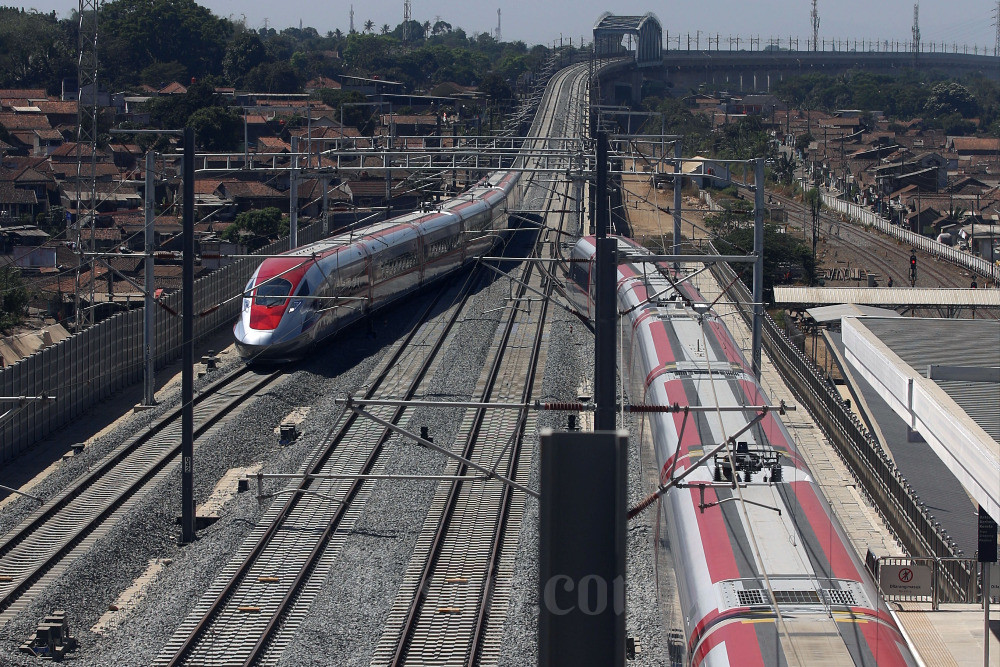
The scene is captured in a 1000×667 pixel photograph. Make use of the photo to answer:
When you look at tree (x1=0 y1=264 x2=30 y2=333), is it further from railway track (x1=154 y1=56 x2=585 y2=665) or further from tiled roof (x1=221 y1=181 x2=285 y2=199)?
tiled roof (x1=221 y1=181 x2=285 y2=199)

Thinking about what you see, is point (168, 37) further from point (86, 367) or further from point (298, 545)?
point (298, 545)

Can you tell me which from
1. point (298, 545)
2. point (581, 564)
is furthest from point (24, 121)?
point (581, 564)

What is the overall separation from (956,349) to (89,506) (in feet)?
49.1

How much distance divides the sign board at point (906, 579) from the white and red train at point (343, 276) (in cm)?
939

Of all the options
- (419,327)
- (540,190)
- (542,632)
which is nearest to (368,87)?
(540,190)

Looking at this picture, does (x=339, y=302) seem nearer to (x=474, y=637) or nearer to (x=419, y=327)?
(x=419, y=327)

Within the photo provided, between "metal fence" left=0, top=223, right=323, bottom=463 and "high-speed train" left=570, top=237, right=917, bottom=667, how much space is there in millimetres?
7099

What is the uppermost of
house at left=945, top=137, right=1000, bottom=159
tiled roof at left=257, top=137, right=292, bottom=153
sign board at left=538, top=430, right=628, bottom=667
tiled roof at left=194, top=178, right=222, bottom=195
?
house at left=945, top=137, right=1000, bottom=159

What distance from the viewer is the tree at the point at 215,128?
58.2m

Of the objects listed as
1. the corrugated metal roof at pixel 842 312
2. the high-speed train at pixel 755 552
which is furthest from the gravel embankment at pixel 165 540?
the corrugated metal roof at pixel 842 312

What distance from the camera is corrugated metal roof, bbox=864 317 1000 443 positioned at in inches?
650

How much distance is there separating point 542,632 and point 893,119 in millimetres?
117864

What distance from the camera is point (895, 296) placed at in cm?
3006

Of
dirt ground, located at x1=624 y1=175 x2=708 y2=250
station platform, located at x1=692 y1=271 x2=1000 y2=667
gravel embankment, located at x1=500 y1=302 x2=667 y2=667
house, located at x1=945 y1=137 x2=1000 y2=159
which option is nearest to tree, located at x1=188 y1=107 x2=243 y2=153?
dirt ground, located at x1=624 y1=175 x2=708 y2=250
